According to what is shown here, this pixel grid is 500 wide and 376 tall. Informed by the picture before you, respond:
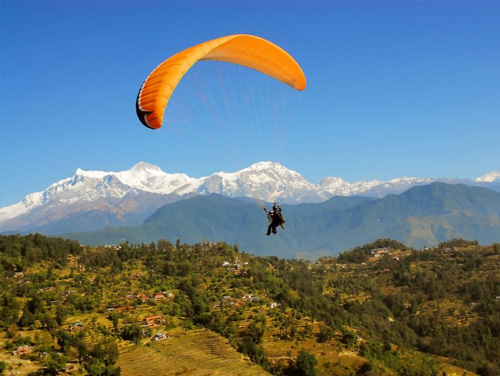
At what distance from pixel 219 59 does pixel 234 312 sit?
46.2 metres

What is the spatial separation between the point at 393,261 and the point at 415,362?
84.1 m

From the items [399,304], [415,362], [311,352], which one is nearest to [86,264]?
[311,352]

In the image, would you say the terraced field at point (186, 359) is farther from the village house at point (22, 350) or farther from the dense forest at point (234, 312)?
the village house at point (22, 350)

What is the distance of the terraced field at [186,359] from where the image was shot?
47.1m

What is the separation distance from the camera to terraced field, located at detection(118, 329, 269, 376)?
4709 cm

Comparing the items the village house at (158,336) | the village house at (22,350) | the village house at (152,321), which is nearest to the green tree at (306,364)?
the village house at (158,336)

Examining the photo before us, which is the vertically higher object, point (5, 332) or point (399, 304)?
point (5, 332)

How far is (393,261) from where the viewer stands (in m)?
142

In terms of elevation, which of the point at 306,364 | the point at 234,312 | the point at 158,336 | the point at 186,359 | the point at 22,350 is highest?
the point at 22,350

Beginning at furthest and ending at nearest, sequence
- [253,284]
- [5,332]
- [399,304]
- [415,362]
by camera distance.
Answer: [399,304] → [253,284] → [415,362] → [5,332]

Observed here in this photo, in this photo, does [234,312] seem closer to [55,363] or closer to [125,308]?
[125,308]

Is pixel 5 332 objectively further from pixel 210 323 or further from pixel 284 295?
pixel 284 295

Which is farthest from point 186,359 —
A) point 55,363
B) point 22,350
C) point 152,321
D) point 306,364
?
point 22,350

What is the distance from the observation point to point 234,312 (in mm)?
64562
